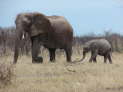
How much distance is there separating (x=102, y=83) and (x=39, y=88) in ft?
6.69

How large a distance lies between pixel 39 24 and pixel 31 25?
20.0 inches

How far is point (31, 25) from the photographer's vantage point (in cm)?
1739

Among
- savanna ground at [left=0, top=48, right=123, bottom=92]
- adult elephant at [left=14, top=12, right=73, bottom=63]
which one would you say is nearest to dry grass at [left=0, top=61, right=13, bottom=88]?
savanna ground at [left=0, top=48, right=123, bottom=92]

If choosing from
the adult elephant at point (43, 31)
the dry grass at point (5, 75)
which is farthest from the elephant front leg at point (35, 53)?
the dry grass at point (5, 75)

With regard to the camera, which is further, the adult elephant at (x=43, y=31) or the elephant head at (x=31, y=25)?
the adult elephant at (x=43, y=31)

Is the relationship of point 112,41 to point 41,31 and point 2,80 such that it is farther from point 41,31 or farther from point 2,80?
point 2,80

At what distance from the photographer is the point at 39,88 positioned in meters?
10.5

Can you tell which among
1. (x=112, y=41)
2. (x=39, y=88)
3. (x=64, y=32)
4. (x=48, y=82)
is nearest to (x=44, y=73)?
(x=48, y=82)

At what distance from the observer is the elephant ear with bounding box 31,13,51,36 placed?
57.1 ft

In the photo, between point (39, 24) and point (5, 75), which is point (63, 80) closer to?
point (5, 75)

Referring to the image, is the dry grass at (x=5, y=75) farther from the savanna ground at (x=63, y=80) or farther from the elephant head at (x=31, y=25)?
the elephant head at (x=31, y=25)

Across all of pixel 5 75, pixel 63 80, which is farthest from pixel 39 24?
pixel 5 75

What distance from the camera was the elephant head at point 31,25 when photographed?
16.4m

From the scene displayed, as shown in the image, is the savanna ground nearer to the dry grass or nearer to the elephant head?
the dry grass
